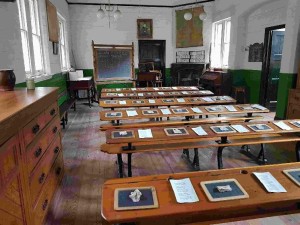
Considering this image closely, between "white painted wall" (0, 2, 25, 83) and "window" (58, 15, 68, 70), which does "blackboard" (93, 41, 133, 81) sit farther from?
"white painted wall" (0, 2, 25, 83)

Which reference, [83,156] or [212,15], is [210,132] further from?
[212,15]

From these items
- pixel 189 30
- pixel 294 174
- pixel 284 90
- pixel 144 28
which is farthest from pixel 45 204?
pixel 189 30

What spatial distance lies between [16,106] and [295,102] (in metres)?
4.57

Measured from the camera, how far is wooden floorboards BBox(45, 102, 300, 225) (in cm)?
204

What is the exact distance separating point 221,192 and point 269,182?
321 mm

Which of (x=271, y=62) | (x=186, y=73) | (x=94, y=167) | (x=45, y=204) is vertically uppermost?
(x=271, y=62)

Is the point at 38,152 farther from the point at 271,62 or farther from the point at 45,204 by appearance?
the point at 271,62

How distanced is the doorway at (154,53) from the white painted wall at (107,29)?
187 millimetres

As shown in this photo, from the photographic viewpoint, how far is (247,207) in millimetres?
1104

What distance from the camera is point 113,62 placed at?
8.30 metres

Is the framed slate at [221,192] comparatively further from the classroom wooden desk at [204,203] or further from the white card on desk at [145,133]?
the white card on desk at [145,133]

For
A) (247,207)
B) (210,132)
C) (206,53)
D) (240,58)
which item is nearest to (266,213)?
(247,207)

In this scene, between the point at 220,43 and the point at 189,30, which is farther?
the point at 189,30

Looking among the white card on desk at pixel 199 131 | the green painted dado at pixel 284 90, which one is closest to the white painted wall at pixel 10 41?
the white card on desk at pixel 199 131
